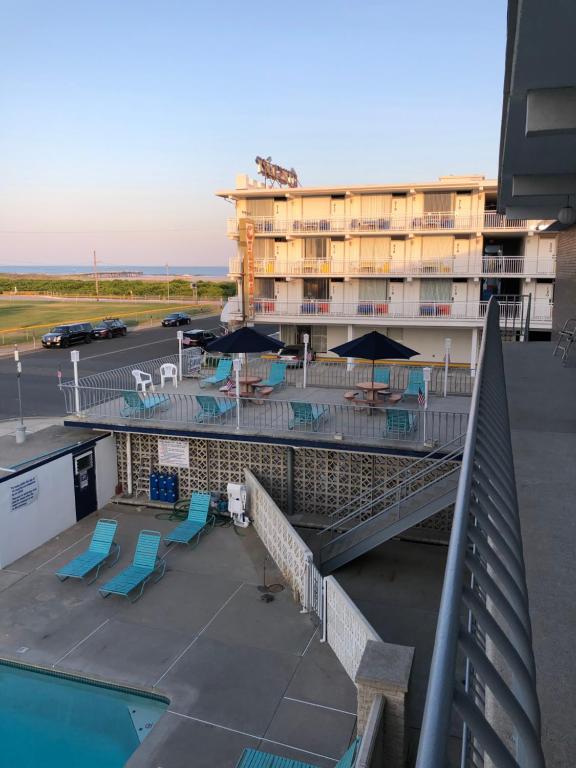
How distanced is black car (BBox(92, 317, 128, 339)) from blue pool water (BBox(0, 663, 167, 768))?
43.6 m

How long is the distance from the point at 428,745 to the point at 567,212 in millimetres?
13606

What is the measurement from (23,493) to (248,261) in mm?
22431

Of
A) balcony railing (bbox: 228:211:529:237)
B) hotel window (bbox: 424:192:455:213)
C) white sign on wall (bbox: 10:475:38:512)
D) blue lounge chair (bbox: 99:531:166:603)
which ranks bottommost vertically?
blue lounge chair (bbox: 99:531:166:603)

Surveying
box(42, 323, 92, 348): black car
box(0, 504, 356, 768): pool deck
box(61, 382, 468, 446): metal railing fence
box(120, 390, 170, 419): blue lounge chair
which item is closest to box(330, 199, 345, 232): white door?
box(61, 382, 468, 446): metal railing fence

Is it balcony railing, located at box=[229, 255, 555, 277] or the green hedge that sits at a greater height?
balcony railing, located at box=[229, 255, 555, 277]

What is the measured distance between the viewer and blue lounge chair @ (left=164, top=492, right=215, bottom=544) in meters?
15.4

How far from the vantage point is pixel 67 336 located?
47.9 metres

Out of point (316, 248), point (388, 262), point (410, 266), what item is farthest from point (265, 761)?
point (316, 248)

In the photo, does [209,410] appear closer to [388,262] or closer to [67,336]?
[388,262]

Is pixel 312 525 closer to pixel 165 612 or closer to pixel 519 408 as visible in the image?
pixel 165 612

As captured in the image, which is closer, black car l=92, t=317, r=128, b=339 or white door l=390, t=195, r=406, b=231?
white door l=390, t=195, r=406, b=231

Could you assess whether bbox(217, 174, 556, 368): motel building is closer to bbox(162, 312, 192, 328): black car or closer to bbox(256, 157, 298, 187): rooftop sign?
bbox(256, 157, 298, 187): rooftop sign

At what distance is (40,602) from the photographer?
12914 mm

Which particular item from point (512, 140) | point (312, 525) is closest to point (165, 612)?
point (312, 525)
